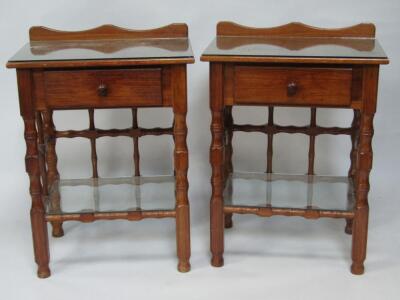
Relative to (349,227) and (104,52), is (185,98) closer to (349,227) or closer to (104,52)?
(104,52)

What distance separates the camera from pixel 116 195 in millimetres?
3391

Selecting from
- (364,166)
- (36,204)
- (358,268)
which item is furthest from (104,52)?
(358,268)

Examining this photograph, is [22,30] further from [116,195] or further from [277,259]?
[277,259]

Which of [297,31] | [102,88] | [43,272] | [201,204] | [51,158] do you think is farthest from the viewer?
[201,204]

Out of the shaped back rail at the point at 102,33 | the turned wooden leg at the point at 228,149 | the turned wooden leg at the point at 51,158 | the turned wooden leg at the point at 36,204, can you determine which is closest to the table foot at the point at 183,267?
the turned wooden leg at the point at 228,149

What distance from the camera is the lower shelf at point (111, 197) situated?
3137mm

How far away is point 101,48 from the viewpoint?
3.09 meters

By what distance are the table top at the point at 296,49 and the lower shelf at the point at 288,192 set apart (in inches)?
25.5

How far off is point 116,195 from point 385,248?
1216 millimetres

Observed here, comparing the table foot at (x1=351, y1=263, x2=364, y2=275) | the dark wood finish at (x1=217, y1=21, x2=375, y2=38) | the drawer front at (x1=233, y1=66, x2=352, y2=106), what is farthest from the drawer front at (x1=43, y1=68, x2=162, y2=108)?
the table foot at (x1=351, y1=263, x2=364, y2=275)

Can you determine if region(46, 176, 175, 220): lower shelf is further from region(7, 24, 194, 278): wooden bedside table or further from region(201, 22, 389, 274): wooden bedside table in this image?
region(201, 22, 389, 274): wooden bedside table

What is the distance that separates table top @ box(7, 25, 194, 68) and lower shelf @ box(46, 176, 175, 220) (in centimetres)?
65

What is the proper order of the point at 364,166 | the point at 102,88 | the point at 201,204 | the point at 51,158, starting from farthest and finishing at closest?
the point at 201,204 < the point at 51,158 < the point at 364,166 < the point at 102,88

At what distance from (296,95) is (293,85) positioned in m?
0.05
